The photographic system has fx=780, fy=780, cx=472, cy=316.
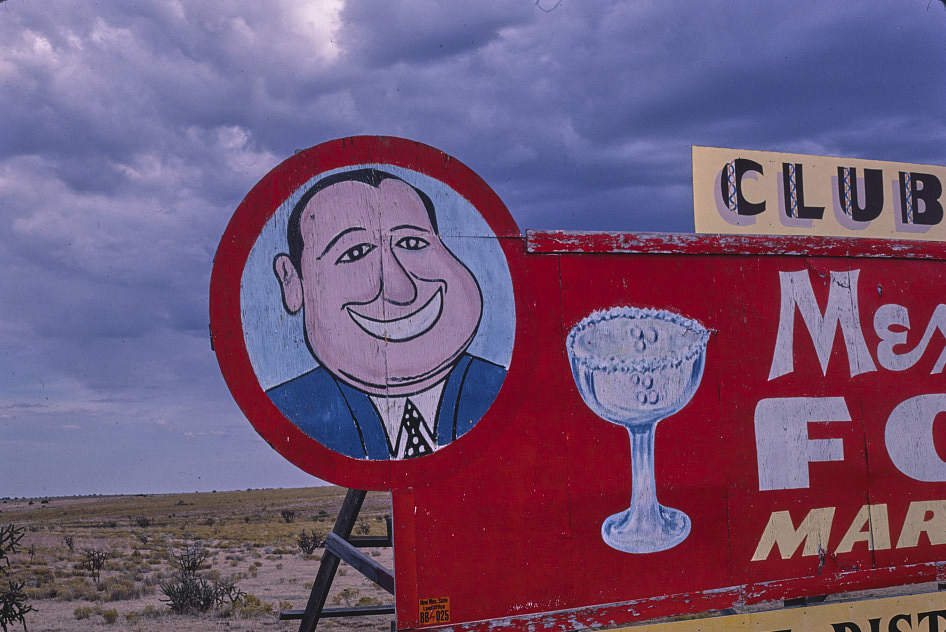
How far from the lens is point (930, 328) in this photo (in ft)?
19.0

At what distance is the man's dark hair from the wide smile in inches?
16.0

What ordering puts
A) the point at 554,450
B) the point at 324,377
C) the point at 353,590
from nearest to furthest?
the point at 324,377, the point at 554,450, the point at 353,590

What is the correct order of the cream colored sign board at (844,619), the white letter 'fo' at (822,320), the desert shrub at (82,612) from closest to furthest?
the cream colored sign board at (844,619) → the white letter 'fo' at (822,320) → the desert shrub at (82,612)

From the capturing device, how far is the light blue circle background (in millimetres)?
4262

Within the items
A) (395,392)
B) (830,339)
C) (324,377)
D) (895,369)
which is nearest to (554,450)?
(395,392)

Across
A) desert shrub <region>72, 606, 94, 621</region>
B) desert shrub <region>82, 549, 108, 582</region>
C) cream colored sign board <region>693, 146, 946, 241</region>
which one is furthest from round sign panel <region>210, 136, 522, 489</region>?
desert shrub <region>82, 549, 108, 582</region>

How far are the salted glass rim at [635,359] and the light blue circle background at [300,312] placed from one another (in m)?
0.45

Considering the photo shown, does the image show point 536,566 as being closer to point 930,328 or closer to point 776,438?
point 776,438

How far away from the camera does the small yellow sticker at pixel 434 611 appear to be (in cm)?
430

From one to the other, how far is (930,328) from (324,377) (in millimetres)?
4480

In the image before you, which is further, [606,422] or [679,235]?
[679,235]

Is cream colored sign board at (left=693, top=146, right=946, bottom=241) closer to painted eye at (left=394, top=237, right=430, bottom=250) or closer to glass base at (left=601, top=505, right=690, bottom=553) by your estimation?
glass base at (left=601, top=505, right=690, bottom=553)

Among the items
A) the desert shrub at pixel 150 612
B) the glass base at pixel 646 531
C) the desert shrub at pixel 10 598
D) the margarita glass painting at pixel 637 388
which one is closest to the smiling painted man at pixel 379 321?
the margarita glass painting at pixel 637 388

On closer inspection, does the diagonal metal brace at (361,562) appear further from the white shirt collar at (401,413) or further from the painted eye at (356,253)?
the painted eye at (356,253)
